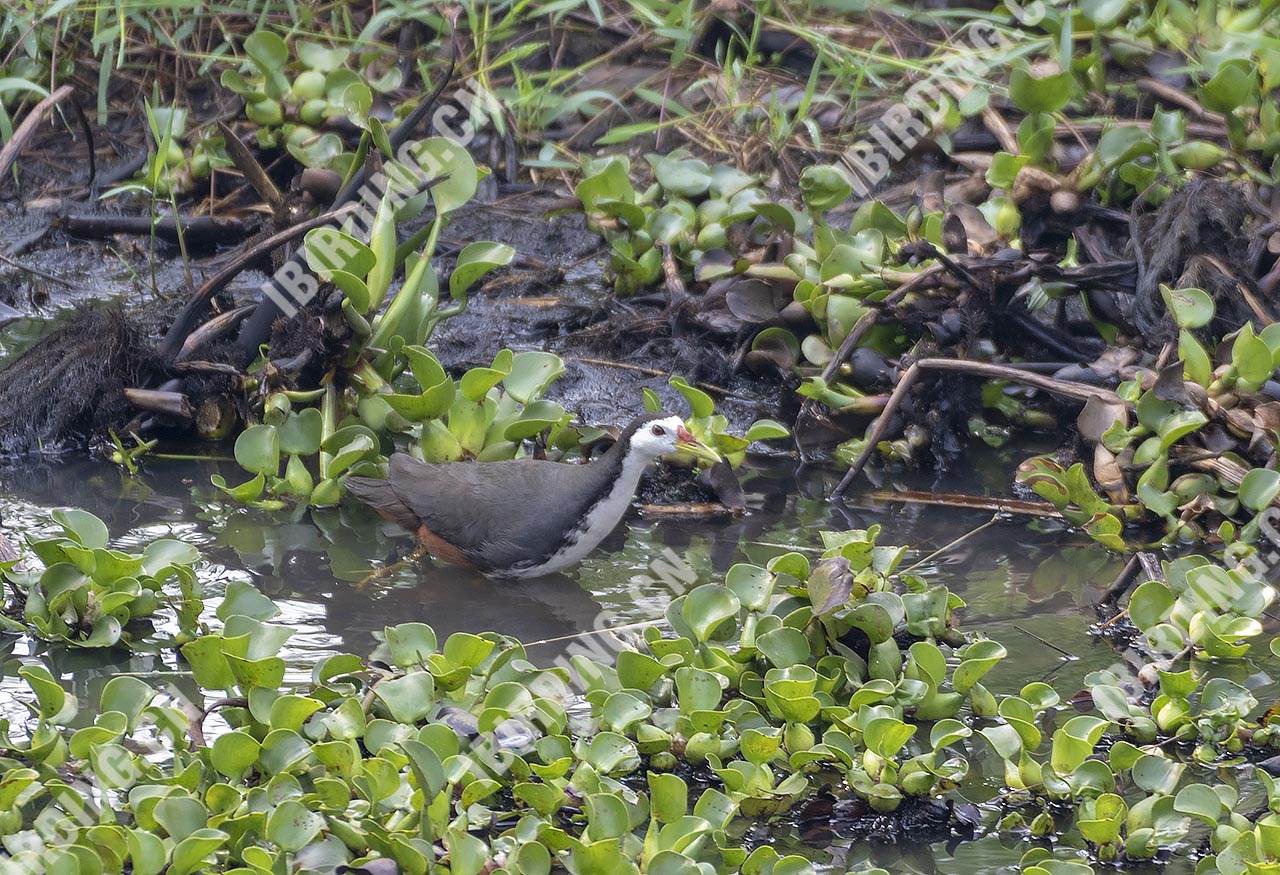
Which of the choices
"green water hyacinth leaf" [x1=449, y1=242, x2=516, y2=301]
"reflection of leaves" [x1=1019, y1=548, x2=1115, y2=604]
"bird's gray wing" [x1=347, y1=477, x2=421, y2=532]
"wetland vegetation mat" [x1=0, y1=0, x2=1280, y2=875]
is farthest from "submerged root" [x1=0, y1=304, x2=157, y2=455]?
"reflection of leaves" [x1=1019, y1=548, x2=1115, y2=604]

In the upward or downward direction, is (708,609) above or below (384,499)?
above

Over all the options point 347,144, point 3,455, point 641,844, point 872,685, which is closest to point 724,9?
point 347,144

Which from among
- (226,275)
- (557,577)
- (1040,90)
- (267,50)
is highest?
(267,50)

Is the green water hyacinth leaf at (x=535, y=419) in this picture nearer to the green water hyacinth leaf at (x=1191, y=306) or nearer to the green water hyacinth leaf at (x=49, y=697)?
the green water hyacinth leaf at (x=49, y=697)

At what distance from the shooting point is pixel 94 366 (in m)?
4.99

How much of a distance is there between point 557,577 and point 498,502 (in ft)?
1.10

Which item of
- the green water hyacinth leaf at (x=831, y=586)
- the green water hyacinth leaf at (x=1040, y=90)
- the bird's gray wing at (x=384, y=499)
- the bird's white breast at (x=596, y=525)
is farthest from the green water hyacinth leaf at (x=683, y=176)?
the green water hyacinth leaf at (x=831, y=586)

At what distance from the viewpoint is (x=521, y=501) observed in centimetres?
440

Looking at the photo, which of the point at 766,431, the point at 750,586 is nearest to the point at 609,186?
the point at 766,431

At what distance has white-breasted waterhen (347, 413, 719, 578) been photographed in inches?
171

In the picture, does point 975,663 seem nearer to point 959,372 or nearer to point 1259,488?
point 1259,488

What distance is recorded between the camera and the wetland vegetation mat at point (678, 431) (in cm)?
301

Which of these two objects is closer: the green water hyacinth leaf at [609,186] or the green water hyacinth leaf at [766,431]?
the green water hyacinth leaf at [766,431]

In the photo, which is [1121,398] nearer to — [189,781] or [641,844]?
[641,844]
